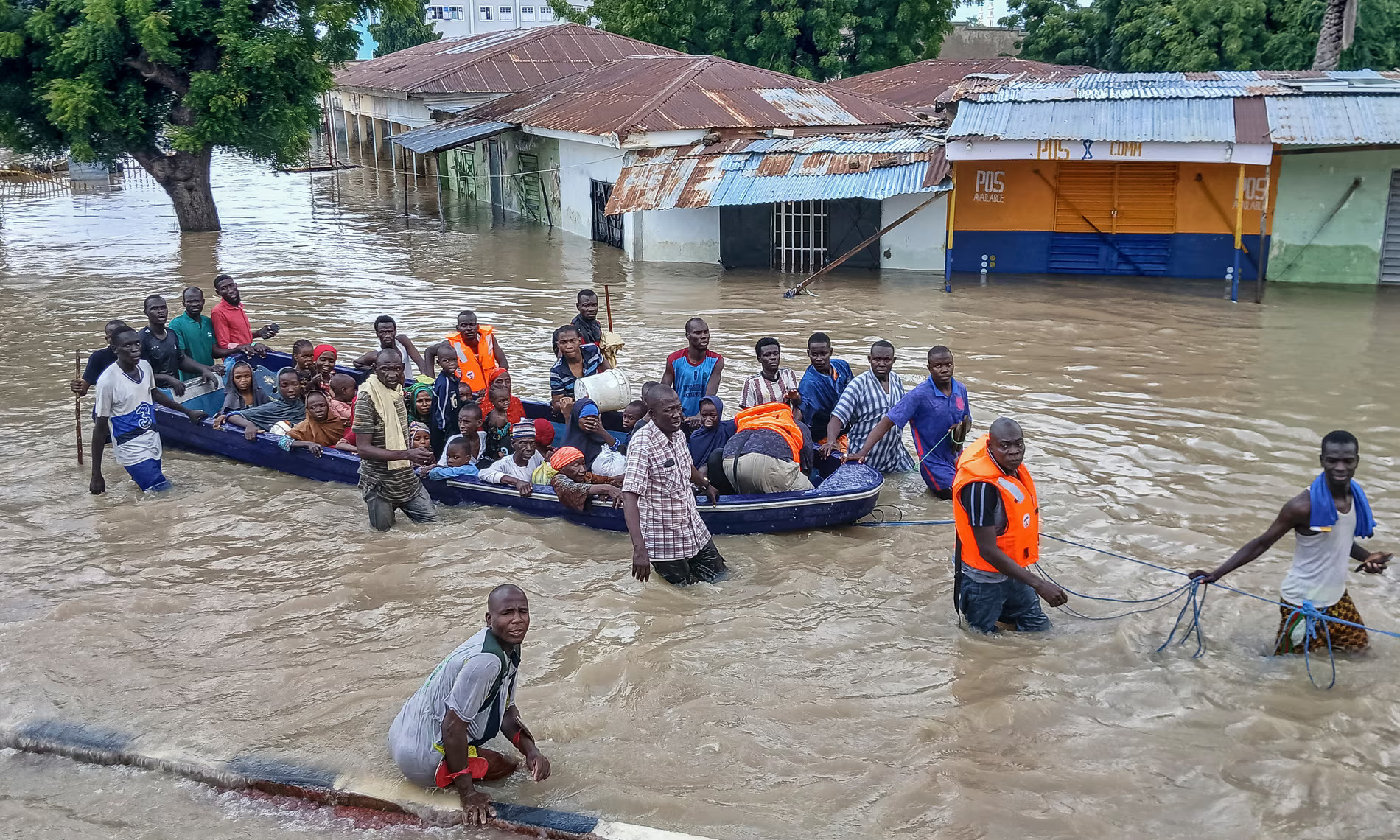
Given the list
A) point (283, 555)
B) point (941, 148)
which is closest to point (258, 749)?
point (283, 555)

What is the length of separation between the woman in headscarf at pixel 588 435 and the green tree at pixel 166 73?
15.6 m

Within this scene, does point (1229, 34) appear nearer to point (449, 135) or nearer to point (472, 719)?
point (449, 135)

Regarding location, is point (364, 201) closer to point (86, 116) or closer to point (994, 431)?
point (86, 116)

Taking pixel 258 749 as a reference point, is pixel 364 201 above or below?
above

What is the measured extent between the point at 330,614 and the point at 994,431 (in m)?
4.40

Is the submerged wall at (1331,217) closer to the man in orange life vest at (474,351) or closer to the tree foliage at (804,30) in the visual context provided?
the man in orange life vest at (474,351)

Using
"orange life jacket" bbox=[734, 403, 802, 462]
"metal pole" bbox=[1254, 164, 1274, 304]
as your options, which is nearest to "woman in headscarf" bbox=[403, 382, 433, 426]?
"orange life jacket" bbox=[734, 403, 802, 462]

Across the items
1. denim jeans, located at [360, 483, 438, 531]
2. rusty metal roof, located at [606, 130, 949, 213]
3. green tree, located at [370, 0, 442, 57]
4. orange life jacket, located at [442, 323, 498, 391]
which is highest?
green tree, located at [370, 0, 442, 57]

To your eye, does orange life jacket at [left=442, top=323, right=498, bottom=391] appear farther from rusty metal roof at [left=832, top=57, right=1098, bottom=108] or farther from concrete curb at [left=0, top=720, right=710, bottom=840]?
rusty metal roof at [left=832, top=57, right=1098, bottom=108]

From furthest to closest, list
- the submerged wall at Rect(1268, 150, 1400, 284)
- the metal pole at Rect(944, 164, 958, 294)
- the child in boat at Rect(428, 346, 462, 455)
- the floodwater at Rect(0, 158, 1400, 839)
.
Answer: the metal pole at Rect(944, 164, 958, 294)
the submerged wall at Rect(1268, 150, 1400, 284)
the child in boat at Rect(428, 346, 462, 455)
the floodwater at Rect(0, 158, 1400, 839)

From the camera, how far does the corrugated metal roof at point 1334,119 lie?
15680 mm

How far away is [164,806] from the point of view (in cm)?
547

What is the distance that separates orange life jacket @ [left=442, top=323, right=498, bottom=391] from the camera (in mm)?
9961

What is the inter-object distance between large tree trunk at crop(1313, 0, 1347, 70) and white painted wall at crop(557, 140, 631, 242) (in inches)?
511
